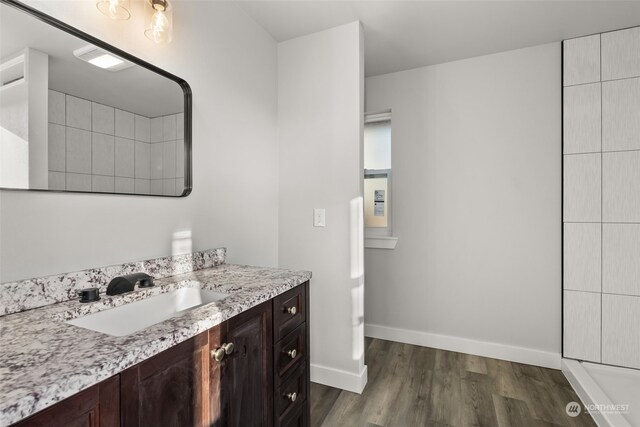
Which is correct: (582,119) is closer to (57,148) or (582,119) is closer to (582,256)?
(582,256)

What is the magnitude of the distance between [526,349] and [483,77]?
2.24m

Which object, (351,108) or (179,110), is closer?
(179,110)

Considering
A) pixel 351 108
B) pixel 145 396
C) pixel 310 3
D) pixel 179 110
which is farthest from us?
pixel 351 108

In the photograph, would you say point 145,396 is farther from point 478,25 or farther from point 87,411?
point 478,25

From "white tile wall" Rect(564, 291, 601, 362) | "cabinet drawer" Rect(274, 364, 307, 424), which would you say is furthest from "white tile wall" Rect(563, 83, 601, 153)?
"cabinet drawer" Rect(274, 364, 307, 424)

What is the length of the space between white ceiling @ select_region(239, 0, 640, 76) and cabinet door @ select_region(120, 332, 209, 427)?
1.99 metres

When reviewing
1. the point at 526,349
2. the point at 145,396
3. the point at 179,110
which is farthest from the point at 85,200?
the point at 526,349

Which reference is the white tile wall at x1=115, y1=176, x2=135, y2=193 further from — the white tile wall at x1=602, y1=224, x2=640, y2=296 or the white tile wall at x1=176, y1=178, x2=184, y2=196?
the white tile wall at x1=602, y1=224, x2=640, y2=296

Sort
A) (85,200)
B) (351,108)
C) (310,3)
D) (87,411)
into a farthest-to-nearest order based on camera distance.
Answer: (351,108) < (310,3) < (85,200) < (87,411)

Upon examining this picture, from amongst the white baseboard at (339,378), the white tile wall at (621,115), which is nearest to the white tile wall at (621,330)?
the white tile wall at (621,115)

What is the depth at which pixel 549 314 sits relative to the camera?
7.98 ft

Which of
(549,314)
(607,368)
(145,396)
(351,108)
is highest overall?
(351,108)

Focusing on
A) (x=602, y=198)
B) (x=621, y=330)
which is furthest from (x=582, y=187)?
(x=621, y=330)

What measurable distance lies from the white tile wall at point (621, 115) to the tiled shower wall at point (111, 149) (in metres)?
2.84
